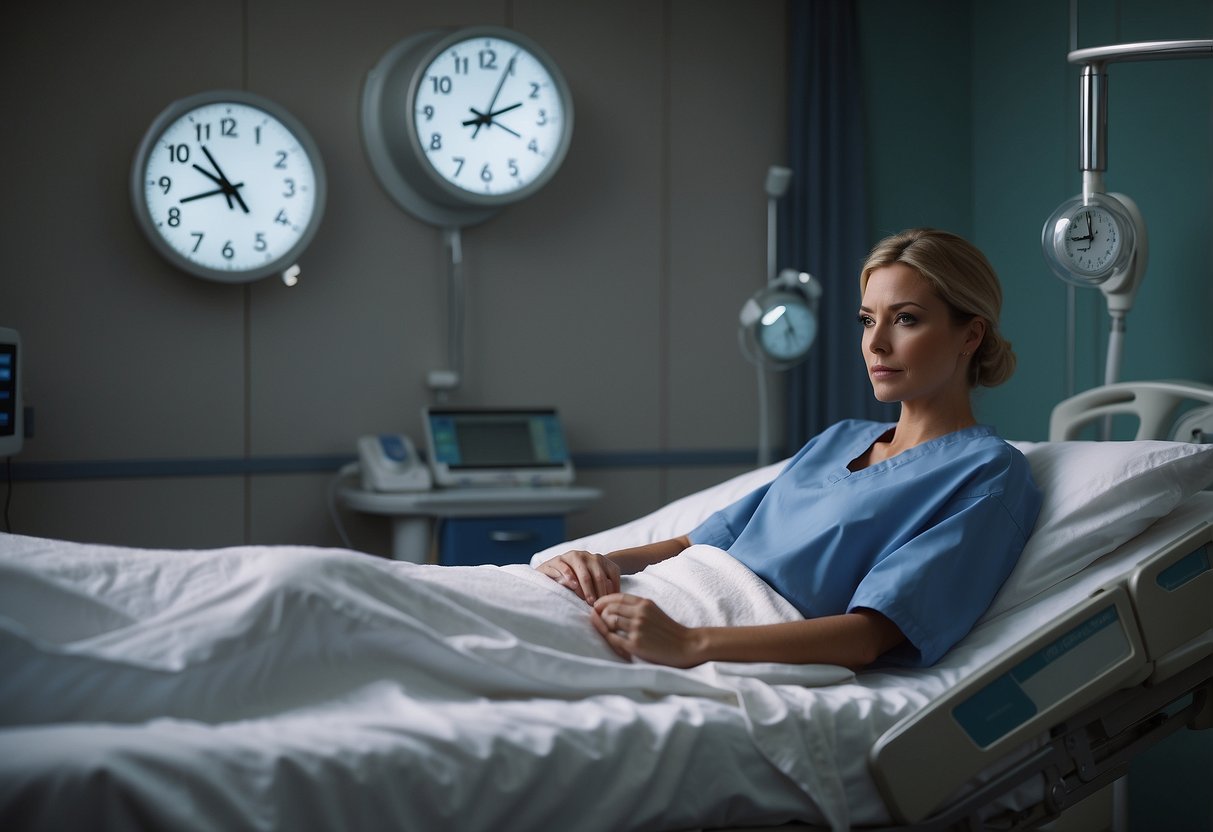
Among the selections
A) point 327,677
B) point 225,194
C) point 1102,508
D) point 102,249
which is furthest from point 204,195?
point 1102,508

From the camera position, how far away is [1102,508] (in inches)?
74.3

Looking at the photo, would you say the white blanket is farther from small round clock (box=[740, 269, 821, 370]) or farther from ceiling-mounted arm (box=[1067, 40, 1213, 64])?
small round clock (box=[740, 269, 821, 370])

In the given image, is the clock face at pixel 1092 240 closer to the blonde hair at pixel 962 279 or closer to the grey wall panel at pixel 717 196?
the blonde hair at pixel 962 279

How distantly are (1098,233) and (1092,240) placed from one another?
0.02m

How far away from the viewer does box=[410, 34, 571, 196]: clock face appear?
352cm

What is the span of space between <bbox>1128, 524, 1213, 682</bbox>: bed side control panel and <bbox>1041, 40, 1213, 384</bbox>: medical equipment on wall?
1.02m

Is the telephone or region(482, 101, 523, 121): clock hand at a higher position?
region(482, 101, 523, 121): clock hand

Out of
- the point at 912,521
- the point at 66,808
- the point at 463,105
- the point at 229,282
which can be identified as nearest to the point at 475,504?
the point at 229,282

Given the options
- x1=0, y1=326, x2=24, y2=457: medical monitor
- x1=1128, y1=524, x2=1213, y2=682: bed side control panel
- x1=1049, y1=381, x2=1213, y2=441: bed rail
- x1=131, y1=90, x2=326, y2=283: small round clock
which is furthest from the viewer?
x1=131, y1=90, x2=326, y2=283: small round clock

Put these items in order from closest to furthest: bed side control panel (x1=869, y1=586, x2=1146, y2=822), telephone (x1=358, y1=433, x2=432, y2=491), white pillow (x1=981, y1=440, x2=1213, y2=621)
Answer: bed side control panel (x1=869, y1=586, x2=1146, y2=822) < white pillow (x1=981, y1=440, x2=1213, y2=621) < telephone (x1=358, y1=433, x2=432, y2=491)

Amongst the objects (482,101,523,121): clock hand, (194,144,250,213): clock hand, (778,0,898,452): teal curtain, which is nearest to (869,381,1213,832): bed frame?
Answer: (778,0,898,452): teal curtain

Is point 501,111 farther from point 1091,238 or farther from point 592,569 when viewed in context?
point 592,569

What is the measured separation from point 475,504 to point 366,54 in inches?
57.8

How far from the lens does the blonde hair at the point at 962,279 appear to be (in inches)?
78.4
